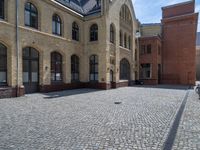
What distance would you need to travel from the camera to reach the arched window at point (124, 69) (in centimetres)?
2500

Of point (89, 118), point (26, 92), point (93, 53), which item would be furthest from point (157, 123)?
point (93, 53)

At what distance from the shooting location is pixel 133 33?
28000mm

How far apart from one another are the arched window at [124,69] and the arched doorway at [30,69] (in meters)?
12.3

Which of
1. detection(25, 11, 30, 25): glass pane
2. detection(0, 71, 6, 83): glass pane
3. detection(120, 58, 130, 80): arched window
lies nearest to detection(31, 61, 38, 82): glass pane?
detection(0, 71, 6, 83): glass pane

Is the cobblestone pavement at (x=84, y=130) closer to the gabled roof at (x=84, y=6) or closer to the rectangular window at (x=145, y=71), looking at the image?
the gabled roof at (x=84, y=6)

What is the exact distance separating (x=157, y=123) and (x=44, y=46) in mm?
12907

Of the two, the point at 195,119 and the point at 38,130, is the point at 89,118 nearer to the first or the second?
the point at 38,130

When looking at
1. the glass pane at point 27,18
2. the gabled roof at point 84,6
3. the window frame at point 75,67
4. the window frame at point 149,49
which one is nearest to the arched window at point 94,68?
the window frame at point 75,67

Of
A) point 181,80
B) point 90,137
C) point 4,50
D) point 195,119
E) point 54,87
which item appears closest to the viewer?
point 90,137

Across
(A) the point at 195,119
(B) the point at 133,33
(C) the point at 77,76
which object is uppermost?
(B) the point at 133,33

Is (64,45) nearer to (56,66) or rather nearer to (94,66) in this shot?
(56,66)

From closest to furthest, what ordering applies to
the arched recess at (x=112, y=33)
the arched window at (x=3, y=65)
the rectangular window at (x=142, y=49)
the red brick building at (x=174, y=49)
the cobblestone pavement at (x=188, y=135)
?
1. the cobblestone pavement at (x=188, y=135)
2. the arched window at (x=3, y=65)
3. the arched recess at (x=112, y=33)
4. the red brick building at (x=174, y=49)
5. the rectangular window at (x=142, y=49)

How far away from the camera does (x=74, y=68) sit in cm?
2098

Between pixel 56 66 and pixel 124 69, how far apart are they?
11.2 metres
